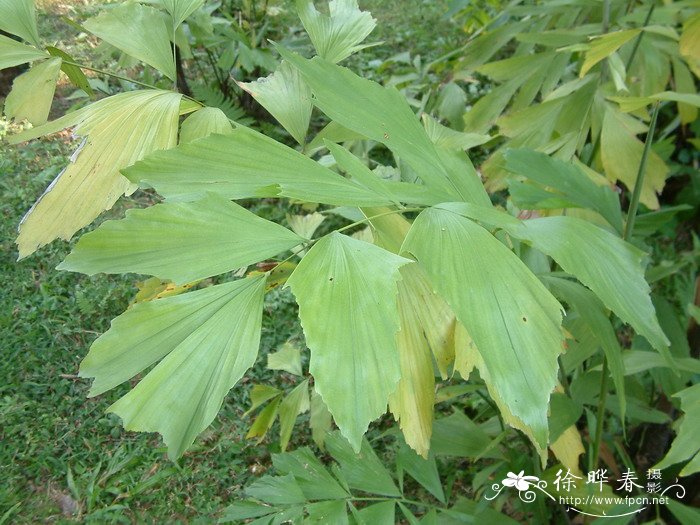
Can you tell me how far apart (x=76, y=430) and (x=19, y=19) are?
1585mm

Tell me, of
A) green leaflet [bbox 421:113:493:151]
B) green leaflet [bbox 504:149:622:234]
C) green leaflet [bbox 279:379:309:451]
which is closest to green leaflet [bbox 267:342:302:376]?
green leaflet [bbox 279:379:309:451]

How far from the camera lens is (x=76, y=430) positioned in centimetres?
195

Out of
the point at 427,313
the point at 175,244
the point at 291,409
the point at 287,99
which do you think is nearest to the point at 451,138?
the point at 287,99

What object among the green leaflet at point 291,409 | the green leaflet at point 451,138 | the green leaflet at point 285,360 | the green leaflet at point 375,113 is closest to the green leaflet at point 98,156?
the green leaflet at point 375,113

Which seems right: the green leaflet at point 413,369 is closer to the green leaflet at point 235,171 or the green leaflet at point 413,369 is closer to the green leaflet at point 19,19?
the green leaflet at point 235,171

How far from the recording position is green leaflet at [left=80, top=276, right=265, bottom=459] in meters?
0.49

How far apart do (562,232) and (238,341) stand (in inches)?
14.9

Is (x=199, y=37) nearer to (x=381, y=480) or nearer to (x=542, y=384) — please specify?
(x=381, y=480)

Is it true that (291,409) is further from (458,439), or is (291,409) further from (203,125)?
(203,125)

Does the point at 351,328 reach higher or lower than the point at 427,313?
higher

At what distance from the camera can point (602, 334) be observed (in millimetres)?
762

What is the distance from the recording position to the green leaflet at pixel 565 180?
90cm

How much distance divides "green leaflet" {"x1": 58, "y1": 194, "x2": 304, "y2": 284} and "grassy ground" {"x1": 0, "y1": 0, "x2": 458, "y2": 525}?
4.80 ft

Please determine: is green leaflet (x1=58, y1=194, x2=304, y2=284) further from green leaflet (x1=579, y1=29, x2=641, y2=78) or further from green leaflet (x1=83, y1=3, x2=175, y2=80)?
green leaflet (x1=579, y1=29, x2=641, y2=78)
